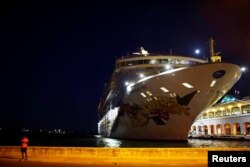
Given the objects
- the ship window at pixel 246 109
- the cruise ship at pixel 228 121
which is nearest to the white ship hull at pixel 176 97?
the cruise ship at pixel 228 121

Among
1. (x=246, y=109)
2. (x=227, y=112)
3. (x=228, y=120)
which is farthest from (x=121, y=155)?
(x=227, y=112)

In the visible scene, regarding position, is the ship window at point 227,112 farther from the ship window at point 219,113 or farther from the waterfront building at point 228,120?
the ship window at point 219,113

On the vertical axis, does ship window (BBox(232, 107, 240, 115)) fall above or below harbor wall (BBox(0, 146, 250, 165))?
above

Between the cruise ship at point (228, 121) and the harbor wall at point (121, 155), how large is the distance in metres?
39.9

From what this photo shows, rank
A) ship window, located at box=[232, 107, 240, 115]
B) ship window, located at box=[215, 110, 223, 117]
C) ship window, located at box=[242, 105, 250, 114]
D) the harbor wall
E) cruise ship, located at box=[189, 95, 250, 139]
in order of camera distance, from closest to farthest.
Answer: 1. the harbor wall
2. cruise ship, located at box=[189, 95, 250, 139]
3. ship window, located at box=[242, 105, 250, 114]
4. ship window, located at box=[232, 107, 240, 115]
5. ship window, located at box=[215, 110, 223, 117]

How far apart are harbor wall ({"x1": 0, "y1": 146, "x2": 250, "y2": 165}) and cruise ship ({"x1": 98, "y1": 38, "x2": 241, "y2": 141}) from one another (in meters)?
18.0

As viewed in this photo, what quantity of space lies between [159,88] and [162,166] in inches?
905

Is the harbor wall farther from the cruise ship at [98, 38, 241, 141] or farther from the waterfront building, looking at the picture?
the waterfront building

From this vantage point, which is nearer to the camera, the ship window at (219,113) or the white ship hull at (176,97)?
the white ship hull at (176,97)

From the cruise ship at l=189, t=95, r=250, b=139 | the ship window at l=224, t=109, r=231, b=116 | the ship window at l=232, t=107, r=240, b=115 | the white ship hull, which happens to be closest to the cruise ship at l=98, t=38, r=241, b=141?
the white ship hull

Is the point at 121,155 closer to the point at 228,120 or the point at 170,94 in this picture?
the point at 170,94

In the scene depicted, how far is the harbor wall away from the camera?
15533 mm

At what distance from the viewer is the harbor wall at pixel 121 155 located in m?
15.5

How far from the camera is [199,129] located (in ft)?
269
